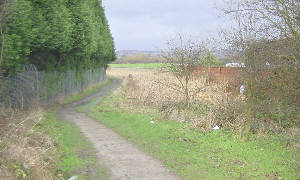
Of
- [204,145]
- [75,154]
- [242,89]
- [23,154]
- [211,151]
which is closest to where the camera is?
[23,154]

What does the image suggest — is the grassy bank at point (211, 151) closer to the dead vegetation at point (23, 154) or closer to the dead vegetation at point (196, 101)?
the dead vegetation at point (196, 101)

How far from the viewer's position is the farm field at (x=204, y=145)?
24.7 ft

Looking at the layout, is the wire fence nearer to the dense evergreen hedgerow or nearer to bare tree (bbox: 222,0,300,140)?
the dense evergreen hedgerow

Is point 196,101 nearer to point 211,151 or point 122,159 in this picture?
point 211,151

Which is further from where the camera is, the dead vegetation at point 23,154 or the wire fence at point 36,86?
the wire fence at point 36,86

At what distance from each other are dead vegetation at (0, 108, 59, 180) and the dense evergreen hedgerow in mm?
2053

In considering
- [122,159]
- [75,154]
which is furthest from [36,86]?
[122,159]

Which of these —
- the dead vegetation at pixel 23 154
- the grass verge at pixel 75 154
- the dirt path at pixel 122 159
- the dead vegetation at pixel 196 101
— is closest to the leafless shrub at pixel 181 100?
the dead vegetation at pixel 196 101

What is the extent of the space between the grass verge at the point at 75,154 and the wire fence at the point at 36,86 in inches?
73.0

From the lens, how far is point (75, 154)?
8.97 metres

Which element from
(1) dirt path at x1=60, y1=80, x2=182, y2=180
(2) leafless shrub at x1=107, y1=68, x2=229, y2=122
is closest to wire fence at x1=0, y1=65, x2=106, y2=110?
(1) dirt path at x1=60, y1=80, x2=182, y2=180

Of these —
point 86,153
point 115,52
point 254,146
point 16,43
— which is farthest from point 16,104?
point 115,52

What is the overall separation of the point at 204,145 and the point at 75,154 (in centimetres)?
360

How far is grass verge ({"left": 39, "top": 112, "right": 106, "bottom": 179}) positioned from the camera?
24.4 feet
